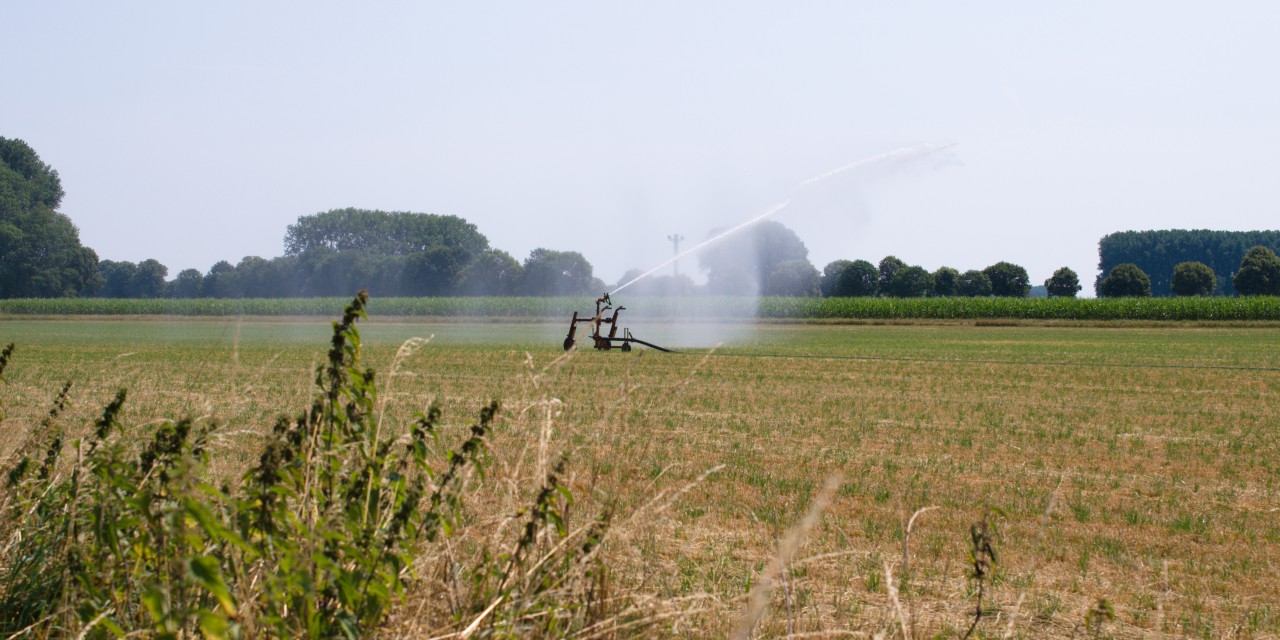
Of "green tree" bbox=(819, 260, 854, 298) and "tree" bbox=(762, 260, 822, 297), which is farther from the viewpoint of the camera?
"green tree" bbox=(819, 260, 854, 298)

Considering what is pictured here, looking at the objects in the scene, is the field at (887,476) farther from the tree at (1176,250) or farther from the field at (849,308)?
the tree at (1176,250)

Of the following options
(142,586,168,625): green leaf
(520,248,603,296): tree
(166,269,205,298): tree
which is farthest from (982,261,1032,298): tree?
(142,586,168,625): green leaf

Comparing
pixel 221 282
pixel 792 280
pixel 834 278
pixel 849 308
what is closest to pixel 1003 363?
pixel 849 308

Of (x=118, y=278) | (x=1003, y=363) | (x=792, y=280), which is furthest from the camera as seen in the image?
(x=118, y=278)

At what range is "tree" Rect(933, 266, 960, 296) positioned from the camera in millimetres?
89375

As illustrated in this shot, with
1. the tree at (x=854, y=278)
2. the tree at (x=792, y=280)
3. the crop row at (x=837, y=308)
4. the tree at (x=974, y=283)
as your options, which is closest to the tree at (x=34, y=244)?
the crop row at (x=837, y=308)

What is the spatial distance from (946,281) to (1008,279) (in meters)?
5.60

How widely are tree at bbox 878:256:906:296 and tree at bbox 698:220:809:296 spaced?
19.2 meters

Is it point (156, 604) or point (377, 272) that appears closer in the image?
point (156, 604)

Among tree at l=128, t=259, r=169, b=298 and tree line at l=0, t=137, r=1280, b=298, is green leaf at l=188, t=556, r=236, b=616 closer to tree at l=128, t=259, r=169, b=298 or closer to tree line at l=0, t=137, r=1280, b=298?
tree line at l=0, t=137, r=1280, b=298

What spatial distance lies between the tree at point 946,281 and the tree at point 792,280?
19854mm

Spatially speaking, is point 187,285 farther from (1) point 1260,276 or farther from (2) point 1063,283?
(1) point 1260,276

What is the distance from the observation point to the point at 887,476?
29.0 feet

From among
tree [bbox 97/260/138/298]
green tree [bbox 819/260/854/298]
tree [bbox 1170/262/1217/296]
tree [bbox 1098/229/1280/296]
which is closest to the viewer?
green tree [bbox 819/260/854/298]
